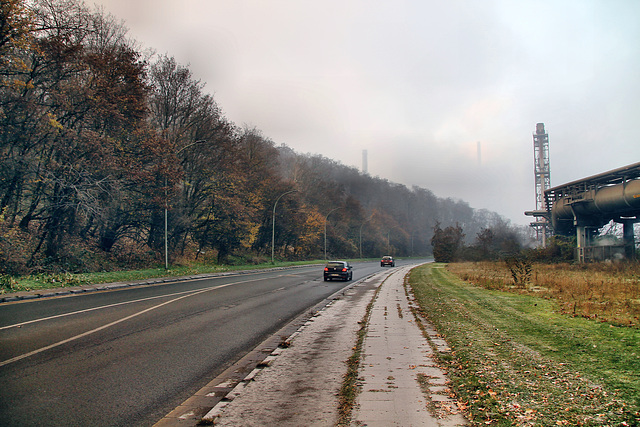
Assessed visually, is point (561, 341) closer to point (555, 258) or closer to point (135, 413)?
point (135, 413)

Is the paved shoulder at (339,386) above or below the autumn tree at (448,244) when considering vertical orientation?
below

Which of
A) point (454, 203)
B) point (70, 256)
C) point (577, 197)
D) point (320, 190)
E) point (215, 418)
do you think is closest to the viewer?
point (215, 418)

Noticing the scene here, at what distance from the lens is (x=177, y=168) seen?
104 feet

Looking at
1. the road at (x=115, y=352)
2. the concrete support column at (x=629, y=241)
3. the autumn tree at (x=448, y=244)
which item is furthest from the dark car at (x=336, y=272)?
the autumn tree at (x=448, y=244)

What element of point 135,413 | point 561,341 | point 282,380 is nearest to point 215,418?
point 135,413

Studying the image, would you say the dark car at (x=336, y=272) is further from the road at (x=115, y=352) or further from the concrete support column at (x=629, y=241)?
the concrete support column at (x=629, y=241)

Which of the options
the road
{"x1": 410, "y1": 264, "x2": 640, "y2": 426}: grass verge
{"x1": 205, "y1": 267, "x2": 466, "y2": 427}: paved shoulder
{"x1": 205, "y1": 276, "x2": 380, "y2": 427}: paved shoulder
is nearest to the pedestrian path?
{"x1": 205, "y1": 267, "x2": 466, "y2": 427}: paved shoulder

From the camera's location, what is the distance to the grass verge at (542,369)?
4.25m

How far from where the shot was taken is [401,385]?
5.43 m

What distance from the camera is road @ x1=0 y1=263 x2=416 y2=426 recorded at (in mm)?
4828

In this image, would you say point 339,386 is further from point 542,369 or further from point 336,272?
point 336,272

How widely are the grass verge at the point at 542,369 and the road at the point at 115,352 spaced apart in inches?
154

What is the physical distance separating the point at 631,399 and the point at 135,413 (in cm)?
575

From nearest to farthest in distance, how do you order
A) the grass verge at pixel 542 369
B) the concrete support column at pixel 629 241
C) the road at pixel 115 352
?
the grass verge at pixel 542 369 → the road at pixel 115 352 → the concrete support column at pixel 629 241
